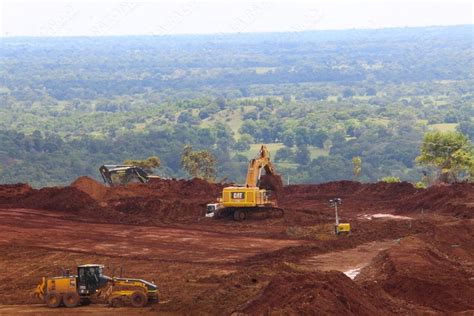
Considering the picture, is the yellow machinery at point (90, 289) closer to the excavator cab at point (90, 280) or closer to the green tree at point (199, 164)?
the excavator cab at point (90, 280)

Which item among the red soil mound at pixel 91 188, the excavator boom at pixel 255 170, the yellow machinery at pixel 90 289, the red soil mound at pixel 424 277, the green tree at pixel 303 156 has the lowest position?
the red soil mound at pixel 424 277

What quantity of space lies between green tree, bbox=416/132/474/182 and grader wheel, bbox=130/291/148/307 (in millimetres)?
51468

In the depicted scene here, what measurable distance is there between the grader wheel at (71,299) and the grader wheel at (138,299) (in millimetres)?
1763

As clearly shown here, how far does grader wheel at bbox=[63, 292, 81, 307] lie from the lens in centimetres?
3506

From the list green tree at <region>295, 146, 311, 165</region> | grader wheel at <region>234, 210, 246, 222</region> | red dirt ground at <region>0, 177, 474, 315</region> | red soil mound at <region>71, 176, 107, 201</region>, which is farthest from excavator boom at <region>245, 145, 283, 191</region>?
green tree at <region>295, 146, 311, 165</region>

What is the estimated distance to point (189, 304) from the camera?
1351 inches

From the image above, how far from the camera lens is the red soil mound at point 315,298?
30156 mm

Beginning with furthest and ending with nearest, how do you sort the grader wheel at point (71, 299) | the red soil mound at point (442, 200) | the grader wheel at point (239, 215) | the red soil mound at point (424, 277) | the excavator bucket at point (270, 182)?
1. the excavator bucket at point (270, 182)
2. the red soil mound at point (442, 200)
3. the grader wheel at point (239, 215)
4. the grader wheel at point (71, 299)
5. the red soil mound at point (424, 277)

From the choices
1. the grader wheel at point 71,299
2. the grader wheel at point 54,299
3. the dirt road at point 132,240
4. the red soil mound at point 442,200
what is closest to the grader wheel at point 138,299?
the grader wheel at point 71,299

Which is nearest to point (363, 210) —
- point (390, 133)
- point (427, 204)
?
point (427, 204)

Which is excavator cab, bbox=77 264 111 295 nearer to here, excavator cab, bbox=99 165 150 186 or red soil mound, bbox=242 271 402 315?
red soil mound, bbox=242 271 402 315

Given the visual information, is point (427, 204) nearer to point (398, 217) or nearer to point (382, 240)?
point (398, 217)

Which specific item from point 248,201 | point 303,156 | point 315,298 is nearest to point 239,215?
point 248,201

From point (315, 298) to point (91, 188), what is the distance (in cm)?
4046
